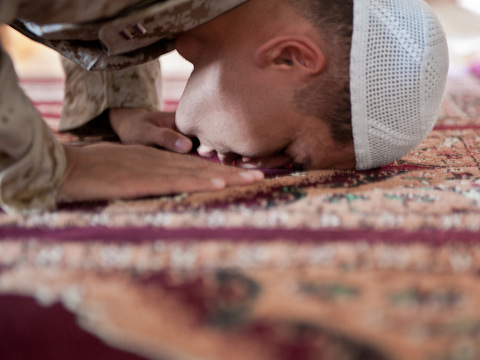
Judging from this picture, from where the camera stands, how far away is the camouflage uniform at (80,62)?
0.65m

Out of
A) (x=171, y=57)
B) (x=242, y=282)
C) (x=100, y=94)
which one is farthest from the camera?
(x=171, y=57)

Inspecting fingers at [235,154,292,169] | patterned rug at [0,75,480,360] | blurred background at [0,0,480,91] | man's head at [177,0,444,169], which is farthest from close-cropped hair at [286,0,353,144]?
blurred background at [0,0,480,91]

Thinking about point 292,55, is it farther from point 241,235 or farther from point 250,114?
point 241,235

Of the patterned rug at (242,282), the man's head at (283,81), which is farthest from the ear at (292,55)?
the patterned rug at (242,282)

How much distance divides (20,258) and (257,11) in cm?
55

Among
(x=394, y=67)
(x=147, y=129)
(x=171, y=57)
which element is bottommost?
(x=171, y=57)

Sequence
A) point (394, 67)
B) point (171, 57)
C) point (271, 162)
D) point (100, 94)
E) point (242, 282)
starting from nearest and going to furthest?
point (242, 282), point (394, 67), point (271, 162), point (100, 94), point (171, 57)

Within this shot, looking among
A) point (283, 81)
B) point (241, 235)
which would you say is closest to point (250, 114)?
point (283, 81)

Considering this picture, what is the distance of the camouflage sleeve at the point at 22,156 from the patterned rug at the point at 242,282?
0.11 feet

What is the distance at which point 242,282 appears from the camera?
480 millimetres

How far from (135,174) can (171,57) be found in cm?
287

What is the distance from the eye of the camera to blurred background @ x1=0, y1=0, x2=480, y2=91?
254 centimetres

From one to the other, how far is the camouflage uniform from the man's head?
58 mm

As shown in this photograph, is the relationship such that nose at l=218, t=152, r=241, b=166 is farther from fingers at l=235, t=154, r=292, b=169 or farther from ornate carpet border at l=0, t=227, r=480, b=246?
ornate carpet border at l=0, t=227, r=480, b=246
